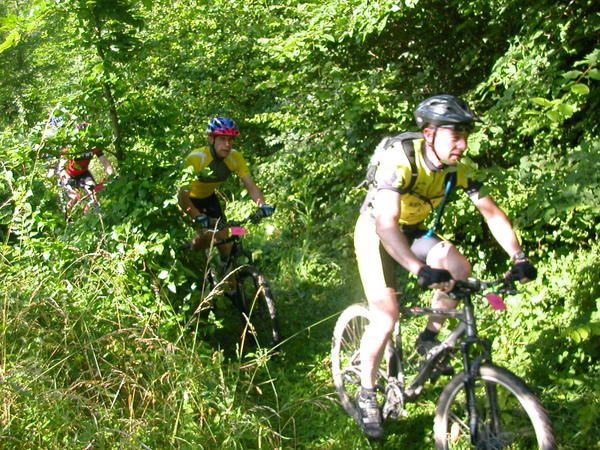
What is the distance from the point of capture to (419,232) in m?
4.36

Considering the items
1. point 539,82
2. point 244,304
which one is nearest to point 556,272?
point 539,82

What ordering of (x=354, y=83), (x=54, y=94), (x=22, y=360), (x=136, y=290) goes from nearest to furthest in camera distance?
(x=22, y=360) → (x=136, y=290) → (x=54, y=94) → (x=354, y=83)

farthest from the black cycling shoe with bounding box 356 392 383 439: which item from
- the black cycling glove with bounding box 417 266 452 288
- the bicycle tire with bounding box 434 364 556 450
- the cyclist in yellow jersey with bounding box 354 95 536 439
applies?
the black cycling glove with bounding box 417 266 452 288

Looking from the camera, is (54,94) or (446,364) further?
(54,94)

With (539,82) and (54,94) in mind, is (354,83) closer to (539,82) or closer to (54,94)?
(539,82)

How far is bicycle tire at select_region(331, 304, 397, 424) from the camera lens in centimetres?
474

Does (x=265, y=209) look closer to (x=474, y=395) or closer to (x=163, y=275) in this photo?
(x=163, y=275)

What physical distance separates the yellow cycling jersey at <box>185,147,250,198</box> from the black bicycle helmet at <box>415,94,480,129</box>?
2.87 m

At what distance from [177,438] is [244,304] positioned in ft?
8.58

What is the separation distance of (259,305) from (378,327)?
8.00 feet

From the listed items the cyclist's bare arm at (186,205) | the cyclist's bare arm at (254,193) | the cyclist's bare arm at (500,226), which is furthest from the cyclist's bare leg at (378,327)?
the cyclist's bare arm at (254,193)

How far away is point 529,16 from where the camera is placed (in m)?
5.98

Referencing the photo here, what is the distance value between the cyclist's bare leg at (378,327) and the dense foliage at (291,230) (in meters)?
0.42

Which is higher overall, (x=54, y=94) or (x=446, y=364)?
(x=54, y=94)
